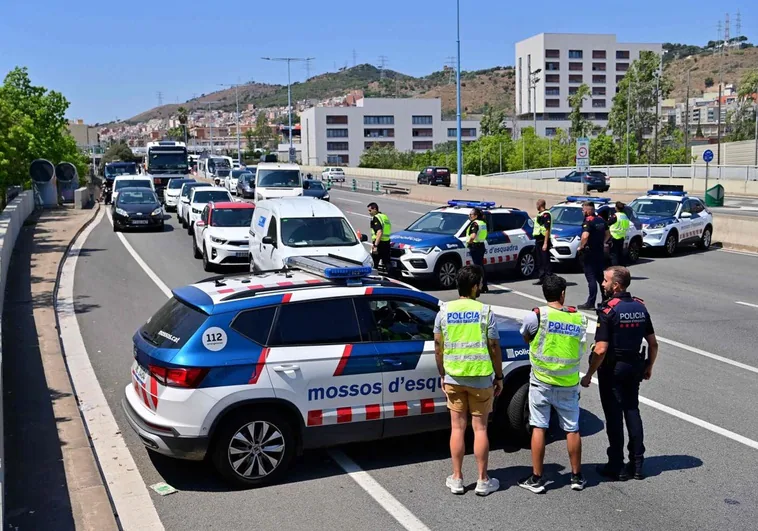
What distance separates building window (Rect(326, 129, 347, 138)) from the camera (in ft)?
441

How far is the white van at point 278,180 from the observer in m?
34.1

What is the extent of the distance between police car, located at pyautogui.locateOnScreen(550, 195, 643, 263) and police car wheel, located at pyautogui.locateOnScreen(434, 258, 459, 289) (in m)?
3.39

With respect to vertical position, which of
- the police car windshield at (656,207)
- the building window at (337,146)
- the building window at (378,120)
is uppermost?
the building window at (378,120)

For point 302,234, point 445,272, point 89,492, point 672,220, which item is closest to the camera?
point 89,492

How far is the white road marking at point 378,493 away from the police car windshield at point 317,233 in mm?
8463

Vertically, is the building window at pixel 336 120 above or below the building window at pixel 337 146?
above

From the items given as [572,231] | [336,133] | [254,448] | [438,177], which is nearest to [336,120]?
[336,133]

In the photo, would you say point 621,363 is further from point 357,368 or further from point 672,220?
point 672,220

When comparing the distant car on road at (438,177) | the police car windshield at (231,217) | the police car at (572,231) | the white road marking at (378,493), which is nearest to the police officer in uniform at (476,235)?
the police car at (572,231)

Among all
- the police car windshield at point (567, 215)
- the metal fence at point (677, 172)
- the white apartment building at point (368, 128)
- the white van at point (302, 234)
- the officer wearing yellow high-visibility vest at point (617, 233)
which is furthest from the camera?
the white apartment building at point (368, 128)

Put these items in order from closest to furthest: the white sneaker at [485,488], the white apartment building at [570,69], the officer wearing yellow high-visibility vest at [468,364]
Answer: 1. the officer wearing yellow high-visibility vest at [468,364]
2. the white sneaker at [485,488]
3. the white apartment building at [570,69]

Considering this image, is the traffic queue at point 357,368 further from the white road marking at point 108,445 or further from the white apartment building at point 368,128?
the white apartment building at point 368,128

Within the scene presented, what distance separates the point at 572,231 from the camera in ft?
64.2

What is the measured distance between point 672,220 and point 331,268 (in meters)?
17.4
